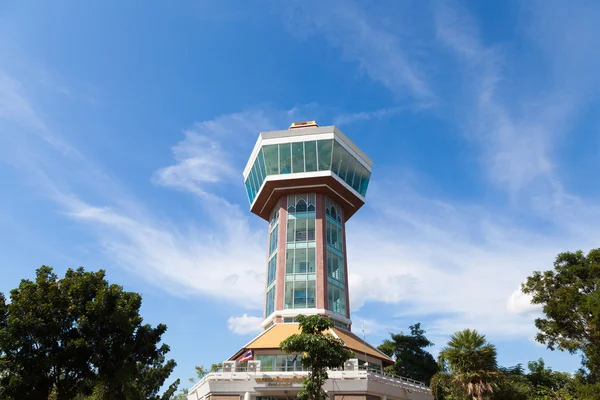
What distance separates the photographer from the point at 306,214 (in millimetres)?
53375

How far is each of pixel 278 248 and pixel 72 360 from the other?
26544 millimetres

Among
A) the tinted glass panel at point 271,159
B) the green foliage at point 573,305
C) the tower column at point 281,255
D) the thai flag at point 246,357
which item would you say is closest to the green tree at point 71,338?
the thai flag at point 246,357

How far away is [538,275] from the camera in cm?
4675

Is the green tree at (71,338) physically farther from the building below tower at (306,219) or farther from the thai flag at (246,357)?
the building below tower at (306,219)

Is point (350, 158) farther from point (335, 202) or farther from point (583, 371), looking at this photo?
point (583, 371)

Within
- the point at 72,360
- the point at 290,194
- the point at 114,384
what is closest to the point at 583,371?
the point at 290,194

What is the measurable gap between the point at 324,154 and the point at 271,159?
6.27 m

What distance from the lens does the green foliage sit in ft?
133

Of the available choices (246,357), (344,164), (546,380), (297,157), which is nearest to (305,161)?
(297,157)

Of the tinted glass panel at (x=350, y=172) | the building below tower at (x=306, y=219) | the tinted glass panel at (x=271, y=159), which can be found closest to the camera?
the building below tower at (x=306, y=219)

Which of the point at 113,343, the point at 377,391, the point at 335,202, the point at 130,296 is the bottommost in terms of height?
the point at 377,391

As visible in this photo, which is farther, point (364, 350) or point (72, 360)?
point (364, 350)

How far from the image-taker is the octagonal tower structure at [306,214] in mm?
49031

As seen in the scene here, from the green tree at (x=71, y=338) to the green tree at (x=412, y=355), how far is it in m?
39.2
